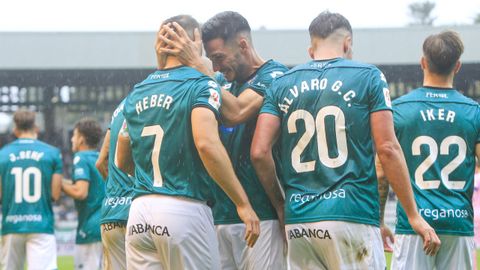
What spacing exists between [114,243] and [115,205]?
309mm

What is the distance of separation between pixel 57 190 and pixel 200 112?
242 inches

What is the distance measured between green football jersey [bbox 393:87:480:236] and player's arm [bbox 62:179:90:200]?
5394 millimetres

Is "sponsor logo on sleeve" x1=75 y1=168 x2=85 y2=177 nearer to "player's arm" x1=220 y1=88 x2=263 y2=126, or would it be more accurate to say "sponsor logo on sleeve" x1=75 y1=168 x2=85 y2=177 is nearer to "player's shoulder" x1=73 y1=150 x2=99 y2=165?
"player's shoulder" x1=73 y1=150 x2=99 y2=165

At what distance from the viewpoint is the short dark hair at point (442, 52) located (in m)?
6.35

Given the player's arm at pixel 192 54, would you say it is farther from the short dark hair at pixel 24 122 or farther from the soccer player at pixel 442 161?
the short dark hair at pixel 24 122

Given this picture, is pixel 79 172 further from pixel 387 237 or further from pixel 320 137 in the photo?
pixel 320 137

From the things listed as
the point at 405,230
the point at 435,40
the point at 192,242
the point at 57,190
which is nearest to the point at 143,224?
the point at 192,242

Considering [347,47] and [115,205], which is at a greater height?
[347,47]

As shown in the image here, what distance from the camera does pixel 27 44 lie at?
84.0ft

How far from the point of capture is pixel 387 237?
21.3 feet

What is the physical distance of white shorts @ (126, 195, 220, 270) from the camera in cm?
512

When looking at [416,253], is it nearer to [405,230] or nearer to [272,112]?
[405,230]

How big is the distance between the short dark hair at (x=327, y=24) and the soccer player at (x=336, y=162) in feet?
0.57

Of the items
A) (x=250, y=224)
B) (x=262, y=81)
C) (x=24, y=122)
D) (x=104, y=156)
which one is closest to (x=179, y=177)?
(x=250, y=224)
